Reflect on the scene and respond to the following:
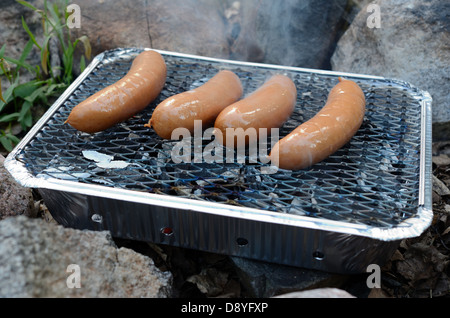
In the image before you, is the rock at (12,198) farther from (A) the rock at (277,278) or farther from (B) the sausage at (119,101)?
(A) the rock at (277,278)

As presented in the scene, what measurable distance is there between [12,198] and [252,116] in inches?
70.1

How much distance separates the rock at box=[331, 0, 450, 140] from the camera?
4.40m

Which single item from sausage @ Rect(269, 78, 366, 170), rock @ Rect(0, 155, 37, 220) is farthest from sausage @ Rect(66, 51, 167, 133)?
sausage @ Rect(269, 78, 366, 170)

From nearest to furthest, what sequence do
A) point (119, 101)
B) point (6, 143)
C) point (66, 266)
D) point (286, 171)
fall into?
point (66, 266) → point (286, 171) → point (119, 101) → point (6, 143)

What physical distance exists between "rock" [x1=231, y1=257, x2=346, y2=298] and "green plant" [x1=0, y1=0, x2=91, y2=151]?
106 inches

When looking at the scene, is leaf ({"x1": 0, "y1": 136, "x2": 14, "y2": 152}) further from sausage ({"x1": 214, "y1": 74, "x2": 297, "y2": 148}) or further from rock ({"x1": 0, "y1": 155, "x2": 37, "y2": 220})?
sausage ({"x1": 214, "y1": 74, "x2": 297, "y2": 148})

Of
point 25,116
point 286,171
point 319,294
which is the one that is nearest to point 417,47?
point 286,171

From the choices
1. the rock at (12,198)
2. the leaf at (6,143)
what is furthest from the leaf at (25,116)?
the rock at (12,198)

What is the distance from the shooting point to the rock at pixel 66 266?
2207 millimetres

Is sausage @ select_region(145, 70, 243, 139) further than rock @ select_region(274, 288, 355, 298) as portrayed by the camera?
Yes

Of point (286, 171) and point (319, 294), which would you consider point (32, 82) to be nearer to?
point (286, 171)

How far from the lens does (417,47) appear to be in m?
4.48

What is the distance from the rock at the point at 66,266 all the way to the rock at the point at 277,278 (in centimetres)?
57

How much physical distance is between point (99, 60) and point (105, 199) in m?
2.07
